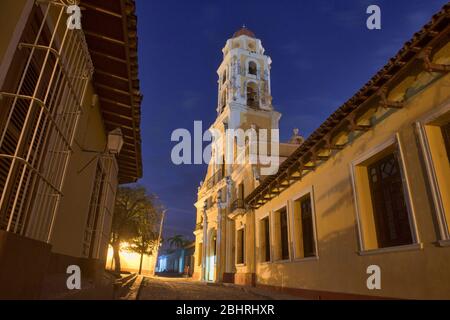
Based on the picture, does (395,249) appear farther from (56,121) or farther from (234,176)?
(234,176)

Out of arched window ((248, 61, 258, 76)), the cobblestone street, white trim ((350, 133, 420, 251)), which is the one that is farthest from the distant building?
white trim ((350, 133, 420, 251))

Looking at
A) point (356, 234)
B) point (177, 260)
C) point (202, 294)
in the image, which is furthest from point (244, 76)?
point (177, 260)

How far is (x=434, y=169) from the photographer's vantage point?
16.3ft

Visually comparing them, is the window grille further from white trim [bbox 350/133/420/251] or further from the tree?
the tree

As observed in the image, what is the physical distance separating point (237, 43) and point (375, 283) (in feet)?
88.6

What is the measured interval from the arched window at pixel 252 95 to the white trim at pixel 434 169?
21.1 m

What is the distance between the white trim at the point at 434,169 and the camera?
15.2 feet

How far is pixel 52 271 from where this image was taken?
412 cm

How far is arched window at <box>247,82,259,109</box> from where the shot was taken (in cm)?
2630

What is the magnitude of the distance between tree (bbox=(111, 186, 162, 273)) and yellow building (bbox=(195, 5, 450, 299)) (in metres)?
10.7

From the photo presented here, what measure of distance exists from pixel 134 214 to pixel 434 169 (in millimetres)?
18070

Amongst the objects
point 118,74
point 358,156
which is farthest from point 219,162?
point 118,74
